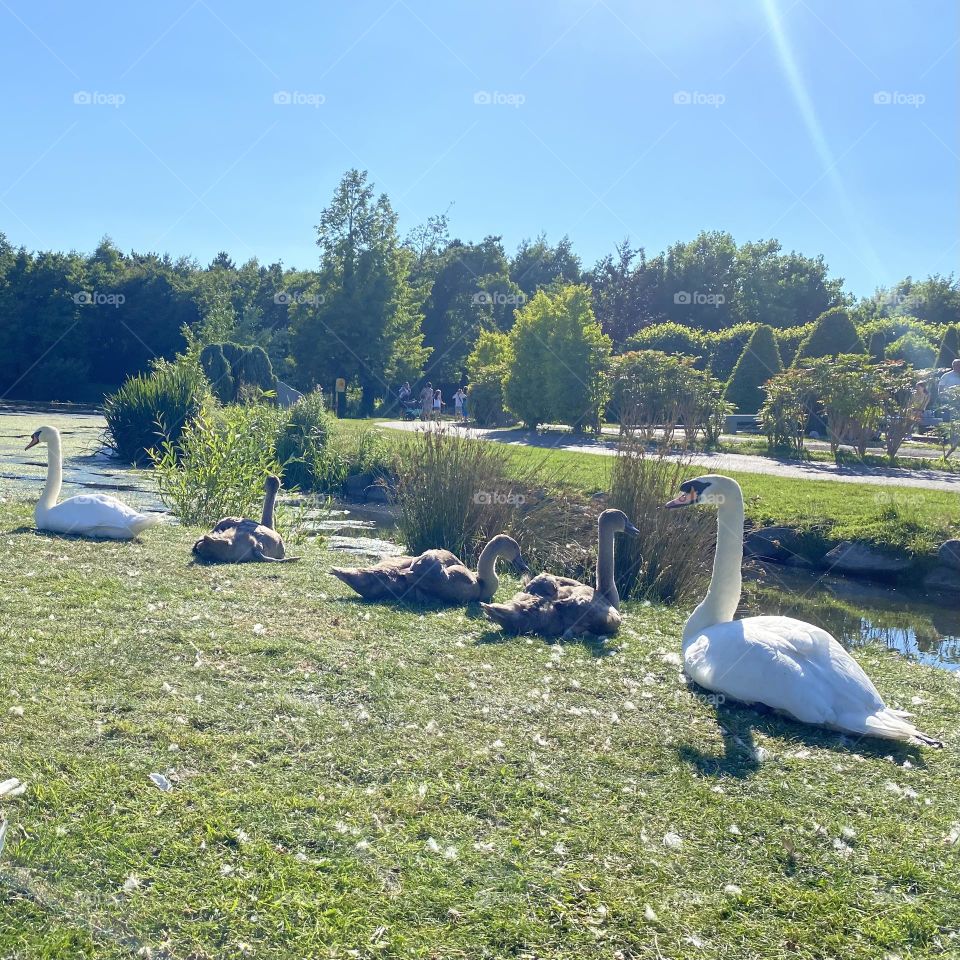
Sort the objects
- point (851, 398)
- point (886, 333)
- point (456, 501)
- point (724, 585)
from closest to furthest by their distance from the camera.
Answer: point (724, 585) < point (456, 501) < point (851, 398) < point (886, 333)

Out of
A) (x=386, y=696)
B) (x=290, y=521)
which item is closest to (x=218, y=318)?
(x=290, y=521)

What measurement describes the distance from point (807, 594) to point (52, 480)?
9.60 meters

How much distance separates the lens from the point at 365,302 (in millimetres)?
48844

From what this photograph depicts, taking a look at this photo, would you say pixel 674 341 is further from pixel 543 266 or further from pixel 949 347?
pixel 543 266

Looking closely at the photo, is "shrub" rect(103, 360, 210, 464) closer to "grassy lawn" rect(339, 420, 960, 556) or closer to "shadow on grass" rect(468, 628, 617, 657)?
"grassy lawn" rect(339, 420, 960, 556)

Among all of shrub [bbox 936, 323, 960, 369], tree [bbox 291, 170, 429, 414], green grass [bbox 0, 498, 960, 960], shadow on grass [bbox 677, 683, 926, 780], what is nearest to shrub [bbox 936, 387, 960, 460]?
shrub [bbox 936, 323, 960, 369]

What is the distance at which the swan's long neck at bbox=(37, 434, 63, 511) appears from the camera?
958cm

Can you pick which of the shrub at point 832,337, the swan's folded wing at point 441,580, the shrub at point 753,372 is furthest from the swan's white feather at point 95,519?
the shrub at point 832,337

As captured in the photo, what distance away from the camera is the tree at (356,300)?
48875mm

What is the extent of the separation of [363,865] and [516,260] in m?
80.9

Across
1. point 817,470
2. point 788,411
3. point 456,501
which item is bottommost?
point 456,501

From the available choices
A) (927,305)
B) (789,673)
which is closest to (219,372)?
(789,673)

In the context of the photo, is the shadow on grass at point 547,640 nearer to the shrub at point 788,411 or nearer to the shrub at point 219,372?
the shrub at point 788,411

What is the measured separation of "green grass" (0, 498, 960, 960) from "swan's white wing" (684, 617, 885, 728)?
193 millimetres
